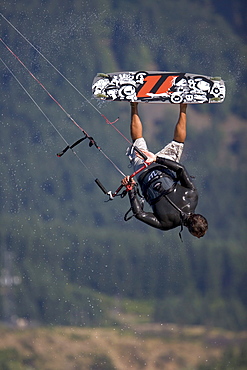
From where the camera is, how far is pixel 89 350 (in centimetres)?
1318

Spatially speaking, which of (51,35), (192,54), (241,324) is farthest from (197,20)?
(241,324)

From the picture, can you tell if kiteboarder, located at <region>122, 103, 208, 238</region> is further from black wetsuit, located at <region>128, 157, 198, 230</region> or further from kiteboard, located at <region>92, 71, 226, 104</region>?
kiteboard, located at <region>92, 71, 226, 104</region>

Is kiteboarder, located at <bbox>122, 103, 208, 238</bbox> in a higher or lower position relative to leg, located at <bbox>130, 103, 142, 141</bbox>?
lower

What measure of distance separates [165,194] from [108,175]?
348 inches

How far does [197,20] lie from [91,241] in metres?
4.48

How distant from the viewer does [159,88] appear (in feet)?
22.7

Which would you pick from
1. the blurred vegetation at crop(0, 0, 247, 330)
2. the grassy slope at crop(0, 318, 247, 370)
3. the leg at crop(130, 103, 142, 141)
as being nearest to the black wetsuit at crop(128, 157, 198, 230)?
the leg at crop(130, 103, 142, 141)

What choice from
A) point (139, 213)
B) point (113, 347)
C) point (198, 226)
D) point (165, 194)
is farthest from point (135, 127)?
point (113, 347)

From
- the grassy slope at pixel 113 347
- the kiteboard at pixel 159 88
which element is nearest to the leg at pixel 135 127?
the kiteboard at pixel 159 88

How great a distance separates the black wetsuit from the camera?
20.9ft

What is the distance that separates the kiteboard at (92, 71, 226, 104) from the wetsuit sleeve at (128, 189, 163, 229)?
0.95 m

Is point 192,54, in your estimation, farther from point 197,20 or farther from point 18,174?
point 18,174

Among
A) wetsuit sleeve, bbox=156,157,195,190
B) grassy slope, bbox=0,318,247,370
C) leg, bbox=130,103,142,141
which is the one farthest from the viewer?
grassy slope, bbox=0,318,247,370

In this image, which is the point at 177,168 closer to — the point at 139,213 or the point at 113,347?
the point at 139,213
